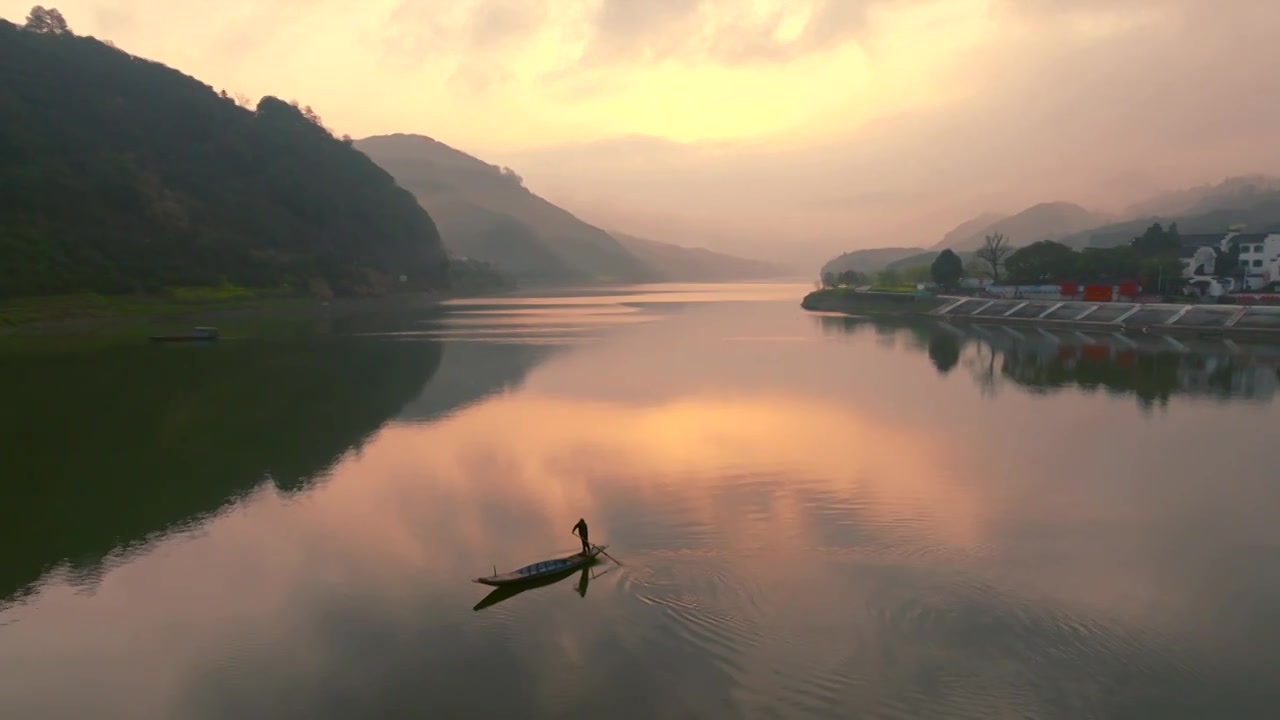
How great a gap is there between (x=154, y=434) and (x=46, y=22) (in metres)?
94.5

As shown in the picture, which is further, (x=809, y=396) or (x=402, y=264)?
(x=402, y=264)

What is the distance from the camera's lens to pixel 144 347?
41438 millimetres

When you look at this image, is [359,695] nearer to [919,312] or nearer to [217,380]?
[217,380]

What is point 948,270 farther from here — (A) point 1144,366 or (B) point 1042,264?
(A) point 1144,366

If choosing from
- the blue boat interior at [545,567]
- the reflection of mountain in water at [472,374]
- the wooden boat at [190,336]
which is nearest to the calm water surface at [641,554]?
the blue boat interior at [545,567]

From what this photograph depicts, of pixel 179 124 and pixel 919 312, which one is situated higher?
pixel 179 124

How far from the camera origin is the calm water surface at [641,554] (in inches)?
344

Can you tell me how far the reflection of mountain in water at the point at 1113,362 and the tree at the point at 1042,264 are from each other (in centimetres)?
1862

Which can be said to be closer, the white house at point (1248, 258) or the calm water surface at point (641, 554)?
the calm water surface at point (641, 554)

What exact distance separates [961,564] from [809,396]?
16.4m

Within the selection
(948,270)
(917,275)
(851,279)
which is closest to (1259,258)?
(948,270)

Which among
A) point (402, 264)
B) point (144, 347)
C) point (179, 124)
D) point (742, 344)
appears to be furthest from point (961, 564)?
point (402, 264)

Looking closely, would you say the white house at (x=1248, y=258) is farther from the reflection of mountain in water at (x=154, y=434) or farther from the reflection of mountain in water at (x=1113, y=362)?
the reflection of mountain in water at (x=154, y=434)

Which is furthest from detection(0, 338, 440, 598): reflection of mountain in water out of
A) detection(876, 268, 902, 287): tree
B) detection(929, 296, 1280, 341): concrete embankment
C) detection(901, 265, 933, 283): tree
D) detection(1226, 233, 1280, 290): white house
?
detection(901, 265, 933, 283): tree
